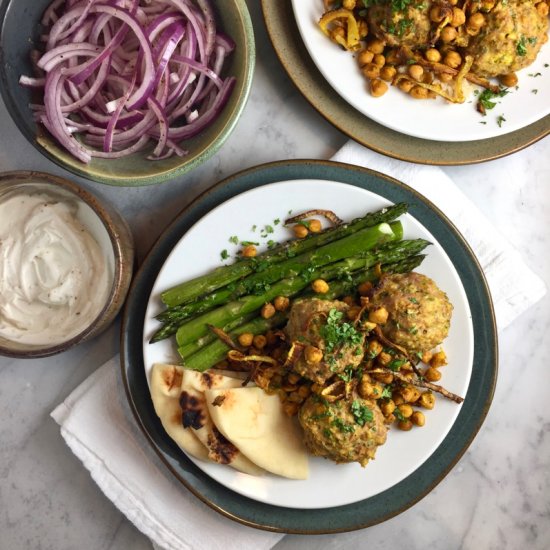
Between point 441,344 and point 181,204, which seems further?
point 181,204

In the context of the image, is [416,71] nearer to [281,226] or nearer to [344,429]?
[281,226]

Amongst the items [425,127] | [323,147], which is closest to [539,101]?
[425,127]

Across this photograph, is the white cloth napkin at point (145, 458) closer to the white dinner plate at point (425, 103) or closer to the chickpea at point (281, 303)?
the white dinner plate at point (425, 103)

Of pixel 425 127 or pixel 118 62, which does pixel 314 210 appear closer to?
pixel 425 127

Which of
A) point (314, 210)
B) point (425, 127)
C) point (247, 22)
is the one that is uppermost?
point (247, 22)

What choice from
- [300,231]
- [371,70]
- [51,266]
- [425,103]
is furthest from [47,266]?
[425,103]

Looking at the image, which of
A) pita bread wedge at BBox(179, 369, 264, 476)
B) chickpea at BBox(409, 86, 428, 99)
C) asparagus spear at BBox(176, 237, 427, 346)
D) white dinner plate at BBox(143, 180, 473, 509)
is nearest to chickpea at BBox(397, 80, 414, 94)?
chickpea at BBox(409, 86, 428, 99)
